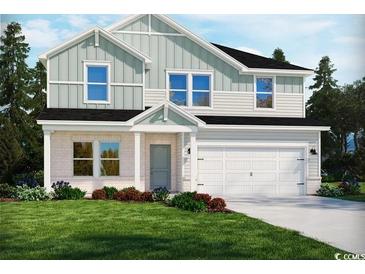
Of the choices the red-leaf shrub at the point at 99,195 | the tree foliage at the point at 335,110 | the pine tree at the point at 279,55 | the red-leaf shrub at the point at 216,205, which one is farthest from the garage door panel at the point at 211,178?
the pine tree at the point at 279,55

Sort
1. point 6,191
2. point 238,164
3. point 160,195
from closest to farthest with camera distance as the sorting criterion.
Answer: point 160,195, point 6,191, point 238,164

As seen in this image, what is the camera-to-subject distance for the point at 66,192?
18094mm

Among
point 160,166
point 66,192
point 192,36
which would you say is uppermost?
point 192,36

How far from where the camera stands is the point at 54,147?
20016 millimetres

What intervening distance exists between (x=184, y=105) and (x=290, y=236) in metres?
11.8

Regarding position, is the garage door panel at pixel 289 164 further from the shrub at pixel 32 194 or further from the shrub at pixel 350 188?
the shrub at pixel 32 194

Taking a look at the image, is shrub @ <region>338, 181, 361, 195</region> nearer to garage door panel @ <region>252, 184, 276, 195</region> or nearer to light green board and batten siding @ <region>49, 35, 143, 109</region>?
garage door panel @ <region>252, 184, 276, 195</region>

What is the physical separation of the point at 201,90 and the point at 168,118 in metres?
3.19

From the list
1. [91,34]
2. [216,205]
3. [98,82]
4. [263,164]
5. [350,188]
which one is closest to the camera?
[216,205]

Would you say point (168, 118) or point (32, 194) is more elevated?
point (168, 118)

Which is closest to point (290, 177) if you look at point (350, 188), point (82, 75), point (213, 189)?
point (350, 188)

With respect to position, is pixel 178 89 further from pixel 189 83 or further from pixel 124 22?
pixel 124 22

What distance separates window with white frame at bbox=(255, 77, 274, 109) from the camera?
74.2 feet

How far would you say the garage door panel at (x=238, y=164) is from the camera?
2078 cm
